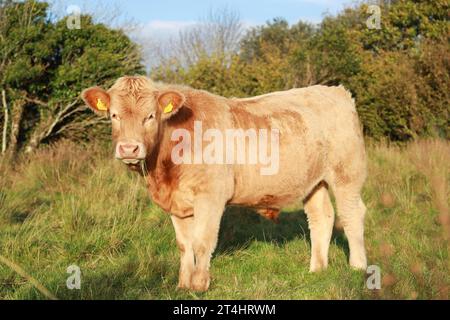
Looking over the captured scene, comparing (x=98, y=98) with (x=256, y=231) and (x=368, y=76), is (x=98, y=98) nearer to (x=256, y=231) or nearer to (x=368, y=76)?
(x=256, y=231)

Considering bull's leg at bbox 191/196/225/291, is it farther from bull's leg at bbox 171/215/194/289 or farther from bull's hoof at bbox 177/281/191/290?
bull's leg at bbox 171/215/194/289

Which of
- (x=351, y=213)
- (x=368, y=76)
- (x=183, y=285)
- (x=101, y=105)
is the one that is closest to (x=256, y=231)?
(x=351, y=213)

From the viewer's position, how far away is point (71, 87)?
48.4 feet

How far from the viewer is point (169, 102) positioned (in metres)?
5.38

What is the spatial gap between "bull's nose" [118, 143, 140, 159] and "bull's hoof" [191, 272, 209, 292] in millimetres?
1299

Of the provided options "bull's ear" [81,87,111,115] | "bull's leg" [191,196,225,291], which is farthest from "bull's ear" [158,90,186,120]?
"bull's leg" [191,196,225,291]

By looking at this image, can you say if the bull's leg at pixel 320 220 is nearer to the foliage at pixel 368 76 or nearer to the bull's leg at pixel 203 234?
the bull's leg at pixel 203 234

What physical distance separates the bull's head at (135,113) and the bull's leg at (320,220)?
2.35 m

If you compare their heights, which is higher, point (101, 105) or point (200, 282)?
point (101, 105)

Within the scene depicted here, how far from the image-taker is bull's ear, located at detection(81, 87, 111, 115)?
17.8 ft

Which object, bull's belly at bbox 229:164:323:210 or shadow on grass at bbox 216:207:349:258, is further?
shadow on grass at bbox 216:207:349:258

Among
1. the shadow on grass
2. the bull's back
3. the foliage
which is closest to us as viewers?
the bull's back

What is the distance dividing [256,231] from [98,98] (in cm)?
352

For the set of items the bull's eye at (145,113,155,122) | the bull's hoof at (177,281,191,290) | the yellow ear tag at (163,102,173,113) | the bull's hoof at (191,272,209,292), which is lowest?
the bull's hoof at (177,281,191,290)
